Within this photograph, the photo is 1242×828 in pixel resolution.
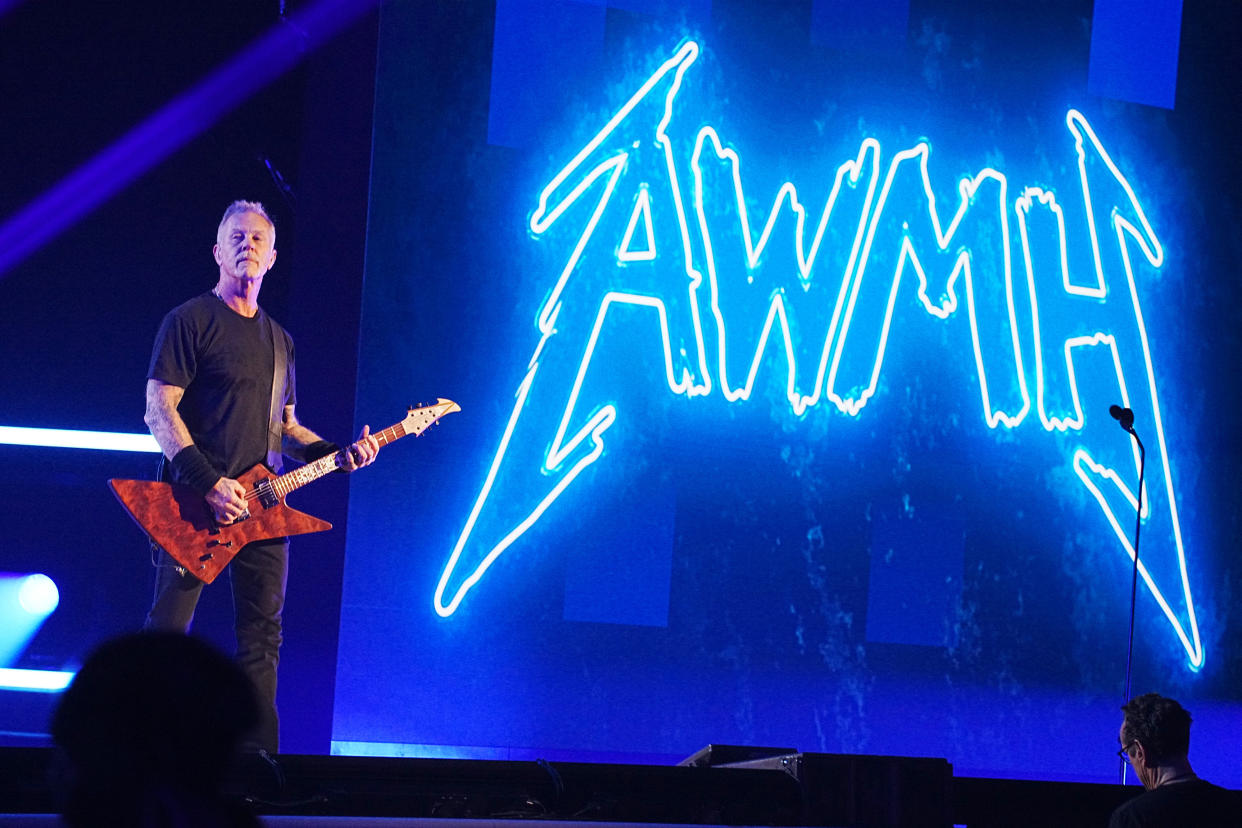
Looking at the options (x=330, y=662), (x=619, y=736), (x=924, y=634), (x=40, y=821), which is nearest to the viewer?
(x=40, y=821)

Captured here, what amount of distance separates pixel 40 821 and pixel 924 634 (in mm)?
3800

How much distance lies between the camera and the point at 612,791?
2.70m

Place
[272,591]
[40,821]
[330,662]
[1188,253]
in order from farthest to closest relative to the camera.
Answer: [1188,253] → [330,662] → [272,591] → [40,821]

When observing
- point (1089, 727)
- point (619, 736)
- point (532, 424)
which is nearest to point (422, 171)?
point (532, 424)

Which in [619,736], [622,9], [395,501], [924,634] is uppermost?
[622,9]

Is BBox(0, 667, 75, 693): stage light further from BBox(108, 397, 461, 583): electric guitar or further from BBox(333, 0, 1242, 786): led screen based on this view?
BBox(108, 397, 461, 583): electric guitar

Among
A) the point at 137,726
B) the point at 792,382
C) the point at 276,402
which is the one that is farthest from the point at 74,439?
the point at 137,726

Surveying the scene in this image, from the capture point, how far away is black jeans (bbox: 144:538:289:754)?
3475 millimetres

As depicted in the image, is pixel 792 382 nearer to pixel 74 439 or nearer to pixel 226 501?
pixel 226 501

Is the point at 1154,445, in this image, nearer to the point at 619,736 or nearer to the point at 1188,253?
the point at 1188,253

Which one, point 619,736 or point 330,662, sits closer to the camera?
point 330,662

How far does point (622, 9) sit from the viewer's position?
4.99 m

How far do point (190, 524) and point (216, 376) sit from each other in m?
0.43

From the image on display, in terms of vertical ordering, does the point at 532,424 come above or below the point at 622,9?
below
